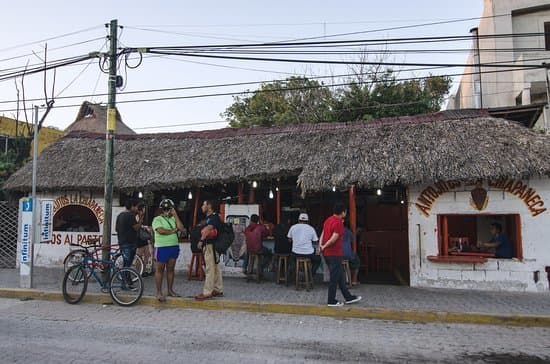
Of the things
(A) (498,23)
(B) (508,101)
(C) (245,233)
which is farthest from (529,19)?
(C) (245,233)

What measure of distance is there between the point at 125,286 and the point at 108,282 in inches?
18.3

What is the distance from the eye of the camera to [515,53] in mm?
Result: 18266

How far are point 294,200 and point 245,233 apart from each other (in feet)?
13.3

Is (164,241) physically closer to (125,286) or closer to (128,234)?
(125,286)

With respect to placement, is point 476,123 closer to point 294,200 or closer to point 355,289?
point 355,289

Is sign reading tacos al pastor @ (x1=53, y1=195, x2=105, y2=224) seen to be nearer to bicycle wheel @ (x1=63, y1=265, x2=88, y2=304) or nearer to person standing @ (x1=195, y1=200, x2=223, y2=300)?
bicycle wheel @ (x1=63, y1=265, x2=88, y2=304)

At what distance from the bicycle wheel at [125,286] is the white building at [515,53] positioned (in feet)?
49.5

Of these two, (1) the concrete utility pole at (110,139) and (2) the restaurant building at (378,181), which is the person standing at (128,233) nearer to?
(1) the concrete utility pole at (110,139)

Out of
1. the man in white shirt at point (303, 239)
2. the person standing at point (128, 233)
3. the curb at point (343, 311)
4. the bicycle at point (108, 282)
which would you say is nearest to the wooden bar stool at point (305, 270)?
the man in white shirt at point (303, 239)

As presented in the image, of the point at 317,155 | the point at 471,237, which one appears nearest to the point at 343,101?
the point at 471,237

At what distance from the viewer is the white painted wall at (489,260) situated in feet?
28.9

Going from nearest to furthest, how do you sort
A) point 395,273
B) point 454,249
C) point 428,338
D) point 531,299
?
point 428,338 < point 531,299 < point 454,249 < point 395,273

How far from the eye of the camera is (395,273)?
452 inches

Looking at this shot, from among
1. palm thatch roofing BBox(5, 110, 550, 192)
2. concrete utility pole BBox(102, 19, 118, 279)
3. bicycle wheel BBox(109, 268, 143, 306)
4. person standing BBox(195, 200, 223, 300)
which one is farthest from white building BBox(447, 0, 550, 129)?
bicycle wheel BBox(109, 268, 143, 306)
